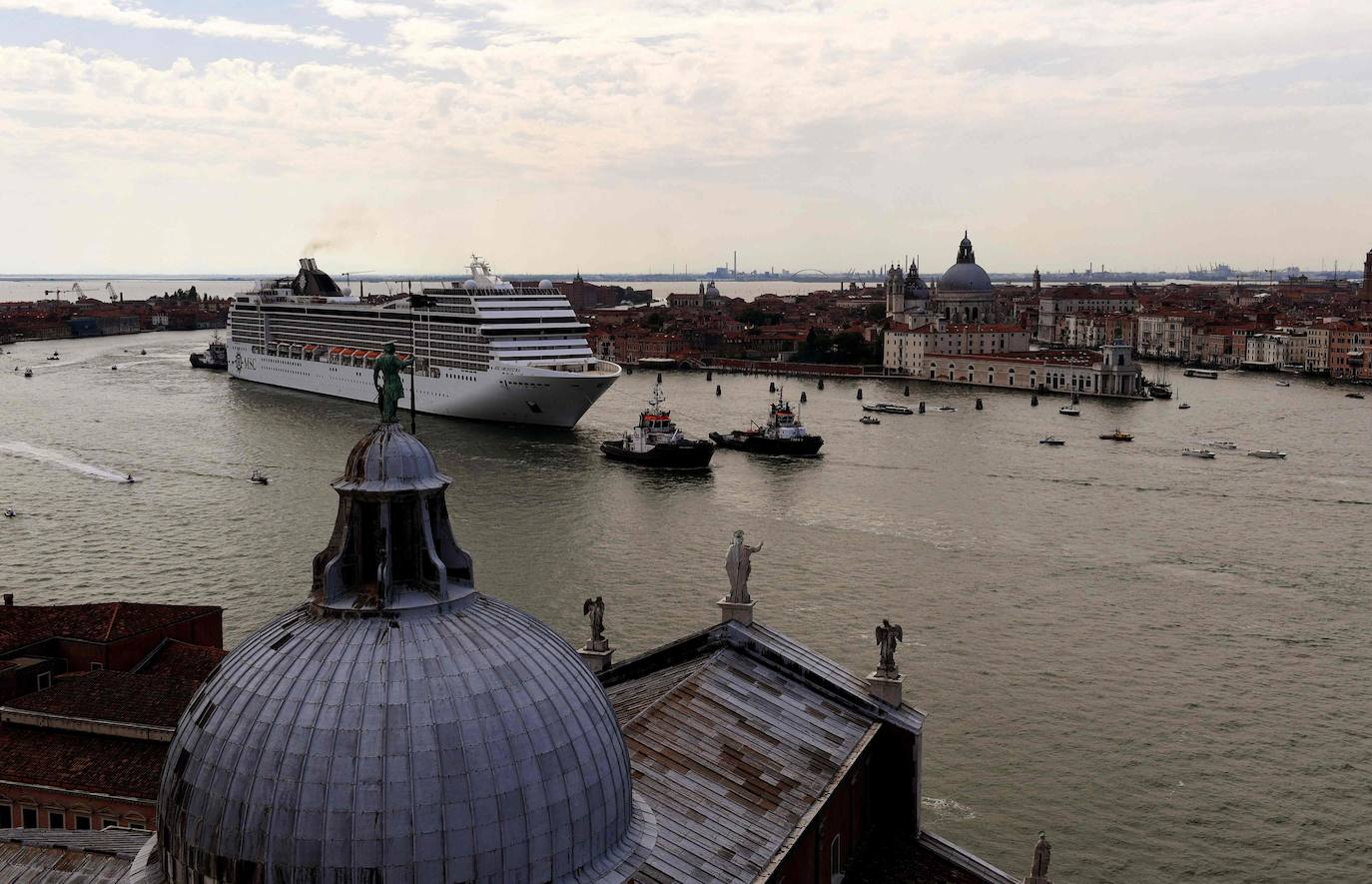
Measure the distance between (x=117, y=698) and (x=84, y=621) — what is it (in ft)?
9.17

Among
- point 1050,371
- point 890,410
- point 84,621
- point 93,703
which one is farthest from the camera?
point 1050,371

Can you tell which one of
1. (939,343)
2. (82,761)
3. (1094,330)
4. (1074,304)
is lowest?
(82,761)

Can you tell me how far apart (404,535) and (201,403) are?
173 feet

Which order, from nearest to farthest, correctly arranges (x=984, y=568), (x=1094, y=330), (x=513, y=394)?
(x=984, y=568), (x=513, y=394), (x=1094, y=330)

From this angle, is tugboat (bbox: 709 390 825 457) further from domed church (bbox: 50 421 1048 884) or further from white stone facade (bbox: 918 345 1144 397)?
domed church (bbox: 50 421 1048 884)

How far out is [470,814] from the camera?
17.3ft

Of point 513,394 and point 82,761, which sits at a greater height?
point 513,394

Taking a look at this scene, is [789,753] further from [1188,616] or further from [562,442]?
[562,442]

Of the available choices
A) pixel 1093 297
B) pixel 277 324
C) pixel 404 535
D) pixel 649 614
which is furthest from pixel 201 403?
pixel 1093 297

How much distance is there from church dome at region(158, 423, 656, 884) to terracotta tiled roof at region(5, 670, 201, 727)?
7641 mm

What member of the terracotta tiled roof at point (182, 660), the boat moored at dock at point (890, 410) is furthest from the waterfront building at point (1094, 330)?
the terracotta tiled roof at point (182, 660)

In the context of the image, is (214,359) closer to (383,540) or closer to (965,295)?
(965,295)

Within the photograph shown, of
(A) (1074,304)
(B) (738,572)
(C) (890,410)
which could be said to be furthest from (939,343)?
(B) (738,572)

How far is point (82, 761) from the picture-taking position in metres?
12.2
